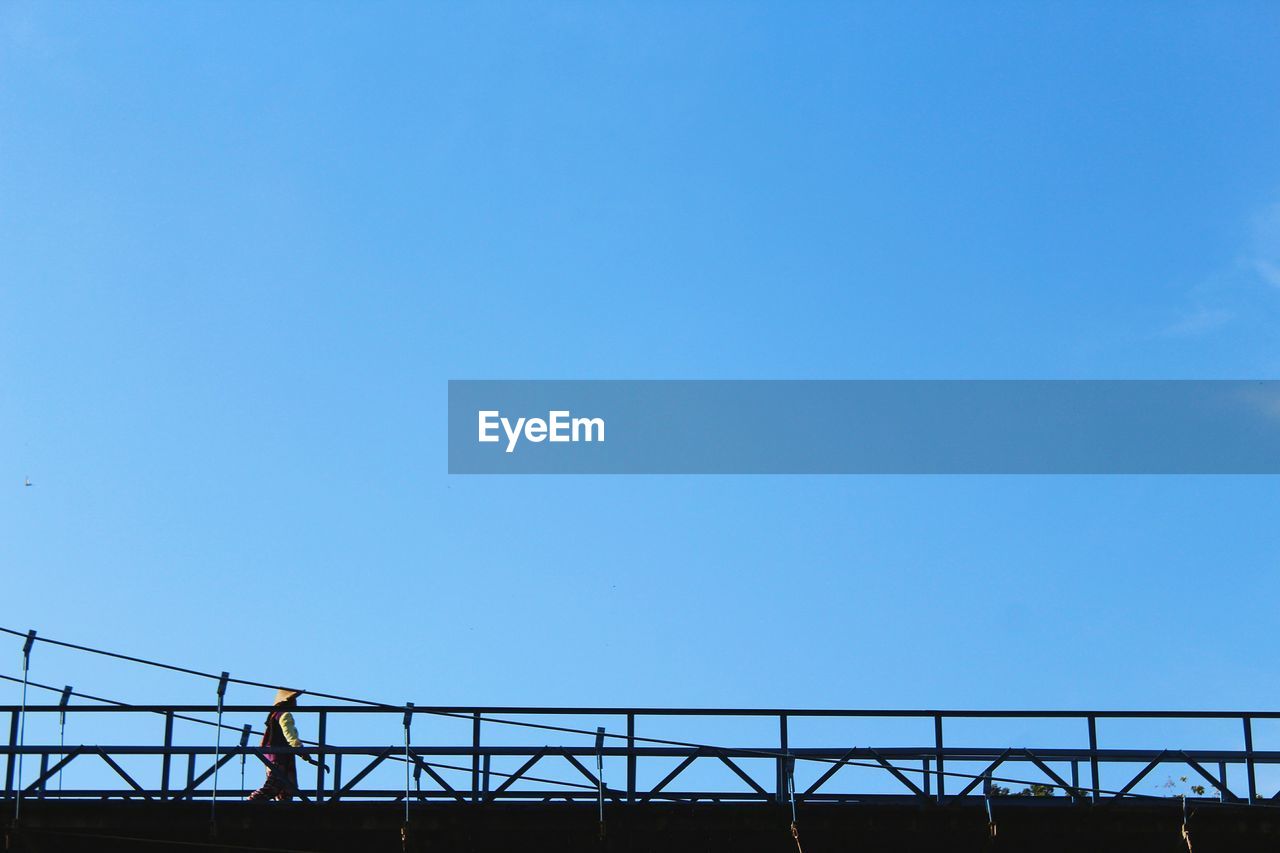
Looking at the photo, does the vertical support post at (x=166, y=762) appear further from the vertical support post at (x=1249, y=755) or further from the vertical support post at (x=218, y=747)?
the vertical support post at (x=1249, y=755)

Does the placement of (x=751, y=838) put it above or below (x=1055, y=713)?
below

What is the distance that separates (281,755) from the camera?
A: 2081 cm

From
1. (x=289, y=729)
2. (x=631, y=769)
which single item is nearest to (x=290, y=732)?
(x=289, y=729)

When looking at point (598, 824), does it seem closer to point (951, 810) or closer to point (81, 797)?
point (951, 810)

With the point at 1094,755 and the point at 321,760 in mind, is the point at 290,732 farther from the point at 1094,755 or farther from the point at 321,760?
the point at 1094,755

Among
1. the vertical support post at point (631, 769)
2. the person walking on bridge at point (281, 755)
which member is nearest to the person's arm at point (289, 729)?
the person walking on bridge at point (281, 755)

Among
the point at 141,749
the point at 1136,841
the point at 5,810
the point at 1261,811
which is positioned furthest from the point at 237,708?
the point at 1261,811

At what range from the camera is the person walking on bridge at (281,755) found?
20672 millimetres

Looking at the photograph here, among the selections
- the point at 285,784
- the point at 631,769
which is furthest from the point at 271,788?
the point at 631,769

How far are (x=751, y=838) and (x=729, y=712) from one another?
1401 millimetres

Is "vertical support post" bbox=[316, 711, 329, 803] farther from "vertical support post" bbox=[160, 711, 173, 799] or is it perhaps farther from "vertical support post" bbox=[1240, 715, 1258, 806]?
"vertical support post" bbox=[1240, 715, 1258, 806]

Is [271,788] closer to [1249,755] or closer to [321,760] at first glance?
[321,760]

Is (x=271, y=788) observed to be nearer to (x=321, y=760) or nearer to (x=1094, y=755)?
(x=321, y=760)

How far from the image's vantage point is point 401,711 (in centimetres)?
2062
